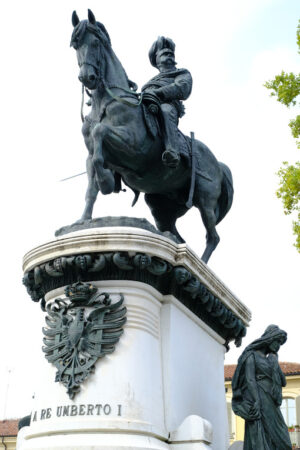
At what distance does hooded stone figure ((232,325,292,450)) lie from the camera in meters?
7.96

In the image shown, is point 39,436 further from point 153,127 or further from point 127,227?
point 153,127

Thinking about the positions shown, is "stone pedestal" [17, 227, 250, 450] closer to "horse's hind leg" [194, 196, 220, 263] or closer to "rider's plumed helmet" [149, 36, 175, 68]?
"horse's hind leg" [194, 196, 220, 263]

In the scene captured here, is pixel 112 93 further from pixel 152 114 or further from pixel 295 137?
pixel 295 137

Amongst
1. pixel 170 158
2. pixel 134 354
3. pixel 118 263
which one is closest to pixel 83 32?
pixel 170 158

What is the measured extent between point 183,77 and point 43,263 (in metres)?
3.61

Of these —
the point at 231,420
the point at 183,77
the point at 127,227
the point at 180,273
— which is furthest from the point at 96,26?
the point at 231,420

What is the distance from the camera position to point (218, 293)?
30.6 feet

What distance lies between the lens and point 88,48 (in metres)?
9.00

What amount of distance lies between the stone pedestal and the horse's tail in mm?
2162

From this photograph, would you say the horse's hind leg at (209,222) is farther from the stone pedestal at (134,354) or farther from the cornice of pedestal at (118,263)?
the cornice of pedestal at (118,263)

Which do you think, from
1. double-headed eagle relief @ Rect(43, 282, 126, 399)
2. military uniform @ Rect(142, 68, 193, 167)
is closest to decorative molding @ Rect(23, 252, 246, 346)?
double-headed eagle relief @ Rect(43, 282, 126, 399)

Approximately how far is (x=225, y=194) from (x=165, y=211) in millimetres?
995

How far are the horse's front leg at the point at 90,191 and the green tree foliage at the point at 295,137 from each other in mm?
5999

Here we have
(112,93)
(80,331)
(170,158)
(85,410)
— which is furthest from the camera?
(170,158)
